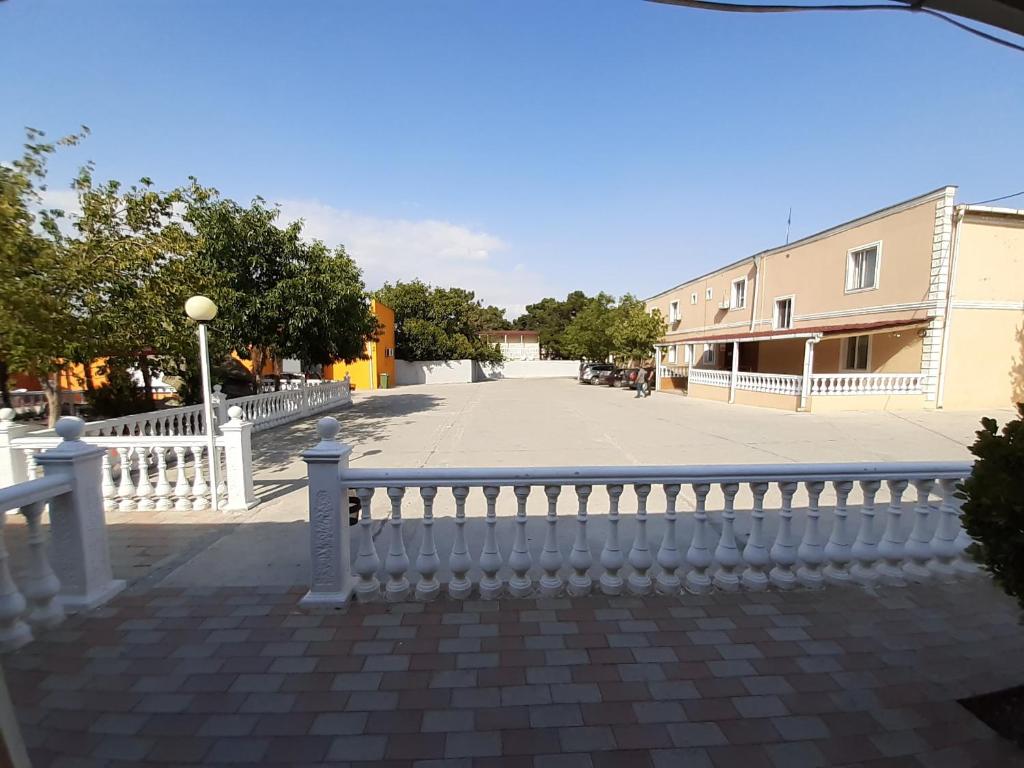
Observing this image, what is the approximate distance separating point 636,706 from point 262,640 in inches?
79.5

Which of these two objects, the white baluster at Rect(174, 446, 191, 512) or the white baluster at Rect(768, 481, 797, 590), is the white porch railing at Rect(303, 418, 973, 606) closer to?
the white baluster at Rect(768, 481, 797, 590)

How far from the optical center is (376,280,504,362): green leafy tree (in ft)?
104

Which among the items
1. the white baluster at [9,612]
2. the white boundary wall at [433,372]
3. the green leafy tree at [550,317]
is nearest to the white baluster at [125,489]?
the white baluster at [9,612]

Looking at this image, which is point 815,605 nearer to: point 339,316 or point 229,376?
point 339,316

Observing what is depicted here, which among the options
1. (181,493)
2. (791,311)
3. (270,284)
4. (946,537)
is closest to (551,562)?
(946,537)

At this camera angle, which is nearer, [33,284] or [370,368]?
[33,284]

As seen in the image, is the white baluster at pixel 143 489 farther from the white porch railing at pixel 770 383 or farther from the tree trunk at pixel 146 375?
the white porch railing at pixel 770 383

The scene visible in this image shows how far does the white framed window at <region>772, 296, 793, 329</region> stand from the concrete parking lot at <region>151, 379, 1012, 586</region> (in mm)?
6011

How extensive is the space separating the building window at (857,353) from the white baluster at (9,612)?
66.0 feet

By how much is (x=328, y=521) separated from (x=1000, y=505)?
3.25 m

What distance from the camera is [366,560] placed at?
9.06 feet

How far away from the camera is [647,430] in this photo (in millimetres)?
10508

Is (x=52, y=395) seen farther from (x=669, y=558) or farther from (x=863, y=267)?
(x=863, y=267)

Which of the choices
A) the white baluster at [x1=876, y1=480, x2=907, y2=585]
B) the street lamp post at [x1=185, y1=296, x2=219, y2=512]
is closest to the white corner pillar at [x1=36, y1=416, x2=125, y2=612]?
the street lamp post at [x1=185, y1=296, x2=219, y2=512]
